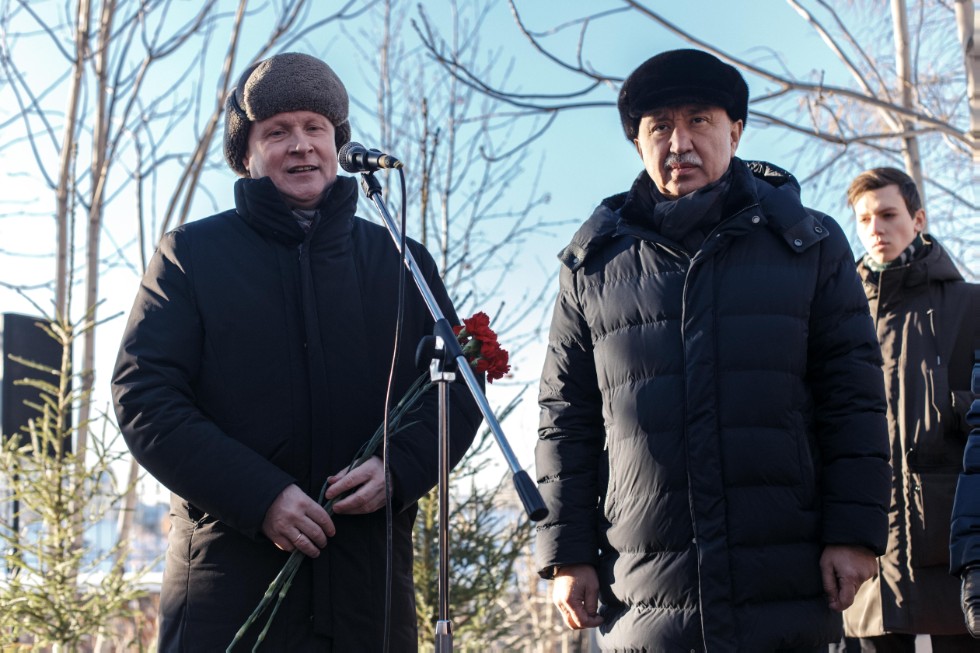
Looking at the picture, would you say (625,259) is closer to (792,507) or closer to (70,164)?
(792,507)

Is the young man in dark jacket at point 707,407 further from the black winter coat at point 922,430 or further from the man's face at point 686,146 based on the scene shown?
the black winter coat at point 922,430

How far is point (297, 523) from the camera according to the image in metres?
2.62

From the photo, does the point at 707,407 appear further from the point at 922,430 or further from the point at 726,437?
the point at 922,430

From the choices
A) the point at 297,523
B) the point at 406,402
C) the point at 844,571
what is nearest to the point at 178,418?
the point at 297,523

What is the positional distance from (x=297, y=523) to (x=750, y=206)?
4.37 ft

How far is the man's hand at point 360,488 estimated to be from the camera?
2662 millimetres

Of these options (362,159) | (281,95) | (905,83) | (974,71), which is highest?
(905,83)

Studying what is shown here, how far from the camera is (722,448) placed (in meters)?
2.59

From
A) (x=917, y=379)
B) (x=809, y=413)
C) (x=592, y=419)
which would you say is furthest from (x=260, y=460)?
(x=917, y=379)

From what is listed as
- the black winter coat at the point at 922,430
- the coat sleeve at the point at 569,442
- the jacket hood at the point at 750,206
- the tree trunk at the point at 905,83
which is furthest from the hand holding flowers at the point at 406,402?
the tree trunk at the point at 905,83

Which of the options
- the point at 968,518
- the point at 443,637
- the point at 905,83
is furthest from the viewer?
the point at 905,83

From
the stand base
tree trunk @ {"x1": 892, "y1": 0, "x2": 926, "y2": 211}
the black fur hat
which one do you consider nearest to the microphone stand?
the stand base

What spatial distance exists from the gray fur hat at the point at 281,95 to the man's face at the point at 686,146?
2.84ft

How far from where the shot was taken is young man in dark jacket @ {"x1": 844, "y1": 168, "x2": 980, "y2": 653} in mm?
3717
